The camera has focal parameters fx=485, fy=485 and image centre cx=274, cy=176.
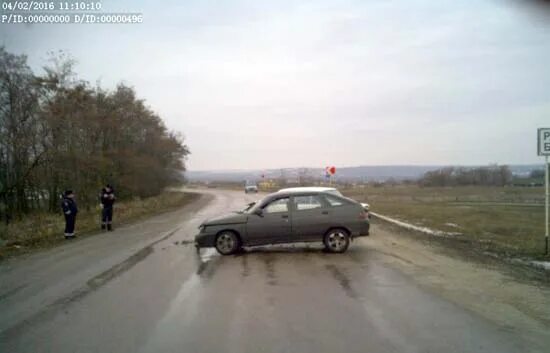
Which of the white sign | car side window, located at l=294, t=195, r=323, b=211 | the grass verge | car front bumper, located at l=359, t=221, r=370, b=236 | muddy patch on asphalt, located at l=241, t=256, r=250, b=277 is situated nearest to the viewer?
muddy patch on asphalt, located at l=241, t=256, r=250, b=277

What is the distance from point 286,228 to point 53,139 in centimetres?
1763

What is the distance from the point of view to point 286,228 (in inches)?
485

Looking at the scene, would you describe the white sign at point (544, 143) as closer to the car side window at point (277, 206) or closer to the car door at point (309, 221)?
the car door at point (309, 221)

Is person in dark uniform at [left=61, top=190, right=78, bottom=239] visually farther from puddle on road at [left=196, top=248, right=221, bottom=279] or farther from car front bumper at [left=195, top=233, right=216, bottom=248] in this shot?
car front bumper at [left=195, top=233, right=216, bottom=248]

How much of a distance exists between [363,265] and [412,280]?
5.83 ft

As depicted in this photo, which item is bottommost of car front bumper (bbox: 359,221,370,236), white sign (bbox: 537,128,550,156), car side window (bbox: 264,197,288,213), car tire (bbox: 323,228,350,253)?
car tire (bbox: 323,228,350,253)

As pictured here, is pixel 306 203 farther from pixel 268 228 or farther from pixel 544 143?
pixel 544 143

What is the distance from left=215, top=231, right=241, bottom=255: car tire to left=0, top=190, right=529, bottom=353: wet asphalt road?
0.71 metres

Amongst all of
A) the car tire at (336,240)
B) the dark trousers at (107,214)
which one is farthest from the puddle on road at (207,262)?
the dark trousers at (107,214)

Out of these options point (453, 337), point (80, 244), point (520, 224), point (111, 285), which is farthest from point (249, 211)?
point (520, 224)

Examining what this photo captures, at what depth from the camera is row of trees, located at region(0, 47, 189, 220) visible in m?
23.5

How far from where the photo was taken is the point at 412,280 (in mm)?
8750

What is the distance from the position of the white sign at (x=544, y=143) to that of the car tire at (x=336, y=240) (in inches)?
196

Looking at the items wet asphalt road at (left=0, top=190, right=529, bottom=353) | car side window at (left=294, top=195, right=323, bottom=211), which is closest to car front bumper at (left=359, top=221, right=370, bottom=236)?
wet asphalt road at (left=0, top=190, right=529, bottom=353)
